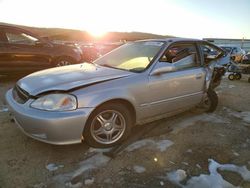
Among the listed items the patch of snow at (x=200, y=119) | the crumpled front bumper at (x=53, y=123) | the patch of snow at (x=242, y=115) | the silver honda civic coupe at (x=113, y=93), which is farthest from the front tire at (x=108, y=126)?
the patch of snow at (x=242, y=115)

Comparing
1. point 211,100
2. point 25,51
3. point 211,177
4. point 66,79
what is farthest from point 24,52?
point 211,177

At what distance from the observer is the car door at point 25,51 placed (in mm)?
6801

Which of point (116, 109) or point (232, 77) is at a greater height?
point (116, 109)

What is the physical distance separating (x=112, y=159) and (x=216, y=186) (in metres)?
1.25

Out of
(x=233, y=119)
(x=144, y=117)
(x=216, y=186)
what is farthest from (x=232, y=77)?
(x=216, y=186)

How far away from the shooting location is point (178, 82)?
3.99 metres

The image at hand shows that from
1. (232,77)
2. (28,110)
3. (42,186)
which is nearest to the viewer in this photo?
(42,186)

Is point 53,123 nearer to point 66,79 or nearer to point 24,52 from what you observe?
point 66,79

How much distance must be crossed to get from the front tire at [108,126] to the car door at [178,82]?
0.53 meters

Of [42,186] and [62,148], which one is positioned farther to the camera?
[62,148]

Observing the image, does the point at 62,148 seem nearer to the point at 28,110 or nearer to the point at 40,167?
the point at 40,167

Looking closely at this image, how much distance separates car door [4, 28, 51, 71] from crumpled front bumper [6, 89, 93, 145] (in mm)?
4297

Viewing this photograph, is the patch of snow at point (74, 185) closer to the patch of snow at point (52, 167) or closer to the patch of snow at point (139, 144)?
the patch of snow at point (52, 167)

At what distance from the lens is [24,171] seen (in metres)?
2.78
